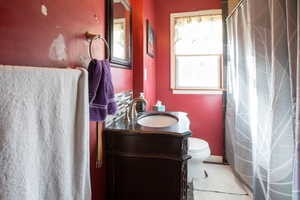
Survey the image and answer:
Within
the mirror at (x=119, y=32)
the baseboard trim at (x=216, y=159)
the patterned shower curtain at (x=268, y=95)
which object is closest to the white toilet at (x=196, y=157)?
the patterned shower curtain at (x=268, y=95)

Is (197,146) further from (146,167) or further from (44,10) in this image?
(44,10)

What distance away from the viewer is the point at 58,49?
33.8 inches

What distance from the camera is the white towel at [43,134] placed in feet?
1.73

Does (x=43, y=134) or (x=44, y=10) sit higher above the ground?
(x=44, y=10)

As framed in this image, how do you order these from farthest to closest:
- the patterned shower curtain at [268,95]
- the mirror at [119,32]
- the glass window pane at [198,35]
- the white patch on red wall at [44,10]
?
the glass window pane at [198,35], the mirror at [119,32], the patterned shower curtain at [268,95], the white patch on red wall at [44,10]

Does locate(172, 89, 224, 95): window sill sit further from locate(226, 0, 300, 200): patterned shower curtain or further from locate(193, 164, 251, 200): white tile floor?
locate(193, 164, 251, 200): white tile floor

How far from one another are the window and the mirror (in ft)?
3.70

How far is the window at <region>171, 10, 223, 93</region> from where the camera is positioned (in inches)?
106

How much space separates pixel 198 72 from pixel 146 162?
1.84m

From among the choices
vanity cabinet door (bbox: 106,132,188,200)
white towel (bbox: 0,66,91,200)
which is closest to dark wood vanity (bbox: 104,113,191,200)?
vanity cabinet door (bbox: 106,132,188,200)

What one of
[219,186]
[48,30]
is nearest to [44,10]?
[48,30]

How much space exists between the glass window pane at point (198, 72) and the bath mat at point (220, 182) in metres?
1.08

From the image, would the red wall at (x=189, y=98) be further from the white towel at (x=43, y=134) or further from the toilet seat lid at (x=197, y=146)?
the white towel at (x=43, y=134)

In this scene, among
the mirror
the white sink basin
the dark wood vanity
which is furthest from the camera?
the white sink basin
